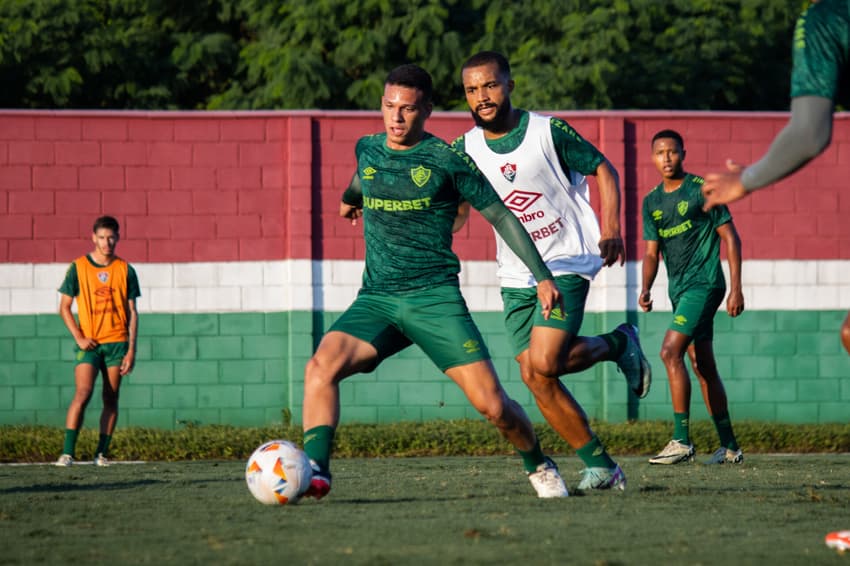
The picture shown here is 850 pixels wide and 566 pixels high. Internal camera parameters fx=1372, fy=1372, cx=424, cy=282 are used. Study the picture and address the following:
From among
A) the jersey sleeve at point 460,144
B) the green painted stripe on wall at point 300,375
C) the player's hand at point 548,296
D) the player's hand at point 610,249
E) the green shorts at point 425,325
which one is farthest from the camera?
the green painted stripe on wall at point 300,375

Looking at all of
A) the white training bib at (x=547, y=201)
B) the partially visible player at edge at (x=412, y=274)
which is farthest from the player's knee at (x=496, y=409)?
the white training bib at (x=547, y=201)

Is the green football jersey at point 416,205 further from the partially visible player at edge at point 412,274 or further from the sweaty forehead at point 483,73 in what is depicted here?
the sweaty forehead at point 483,73

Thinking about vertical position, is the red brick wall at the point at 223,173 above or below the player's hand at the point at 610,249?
above

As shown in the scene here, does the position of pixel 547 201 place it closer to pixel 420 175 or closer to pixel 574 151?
pixel 574 151

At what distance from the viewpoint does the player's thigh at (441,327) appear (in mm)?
6809

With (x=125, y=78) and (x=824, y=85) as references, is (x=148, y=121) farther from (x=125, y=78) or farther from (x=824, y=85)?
(x=824, y=85)

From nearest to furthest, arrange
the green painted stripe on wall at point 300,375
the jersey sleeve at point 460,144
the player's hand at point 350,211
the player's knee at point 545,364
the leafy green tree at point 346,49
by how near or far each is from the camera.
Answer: the player's hand at point 350,211, the player's knee at point 545,364, the jersey sleeve at point 460,144, the green painted stripe on wall at point 300,375, the leafy green tree at point 346,49

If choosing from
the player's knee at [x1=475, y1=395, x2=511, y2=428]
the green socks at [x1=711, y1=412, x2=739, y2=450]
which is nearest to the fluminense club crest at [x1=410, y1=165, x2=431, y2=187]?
the player's knee at [x1=475, y1=395, x2=511, y2=428]

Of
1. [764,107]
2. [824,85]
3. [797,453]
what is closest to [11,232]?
[797,453]

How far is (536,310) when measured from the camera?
7.78m

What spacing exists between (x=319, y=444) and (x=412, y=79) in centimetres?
187

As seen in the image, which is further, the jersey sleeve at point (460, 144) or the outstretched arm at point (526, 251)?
the jersey sleeve at point (460, 144)

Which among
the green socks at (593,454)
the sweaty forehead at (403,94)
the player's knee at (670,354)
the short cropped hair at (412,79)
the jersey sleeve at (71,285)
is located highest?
the short cropped hair at (412,79)

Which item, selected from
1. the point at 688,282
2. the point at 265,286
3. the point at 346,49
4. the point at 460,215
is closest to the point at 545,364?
the point at 460,215
